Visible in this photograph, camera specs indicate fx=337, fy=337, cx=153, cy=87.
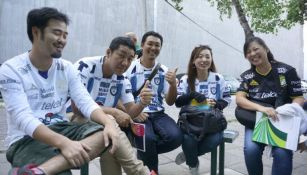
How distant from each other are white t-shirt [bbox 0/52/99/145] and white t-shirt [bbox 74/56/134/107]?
1.78ft

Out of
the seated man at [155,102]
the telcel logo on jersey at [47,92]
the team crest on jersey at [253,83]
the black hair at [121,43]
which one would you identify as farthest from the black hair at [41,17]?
the team crest on jersey at [253,83]

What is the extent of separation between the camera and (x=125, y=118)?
116 inches

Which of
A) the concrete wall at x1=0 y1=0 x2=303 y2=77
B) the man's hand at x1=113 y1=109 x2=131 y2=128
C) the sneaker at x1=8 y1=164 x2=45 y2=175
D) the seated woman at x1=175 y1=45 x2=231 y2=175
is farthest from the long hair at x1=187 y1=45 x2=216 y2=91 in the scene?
the concrete wall at x1=0 y1=0 x2=303 y2=77

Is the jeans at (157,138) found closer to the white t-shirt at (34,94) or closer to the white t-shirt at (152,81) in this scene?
the white t-shirt at (152,81)

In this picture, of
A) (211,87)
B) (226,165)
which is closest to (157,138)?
(211,87)

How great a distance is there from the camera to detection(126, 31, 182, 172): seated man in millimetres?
3407

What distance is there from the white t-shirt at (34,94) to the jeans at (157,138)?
1.07 m

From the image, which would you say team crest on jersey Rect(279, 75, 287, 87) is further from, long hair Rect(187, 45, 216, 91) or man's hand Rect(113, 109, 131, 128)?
man's hand Rect(113, 109, 131, 128)

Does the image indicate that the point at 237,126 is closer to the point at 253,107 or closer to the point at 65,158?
the point at 253,107

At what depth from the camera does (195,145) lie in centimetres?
345

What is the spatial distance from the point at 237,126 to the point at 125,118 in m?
5.70

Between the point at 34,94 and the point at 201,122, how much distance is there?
1.76 m

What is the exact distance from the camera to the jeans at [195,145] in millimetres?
3449

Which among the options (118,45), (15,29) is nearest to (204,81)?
(118,45)
